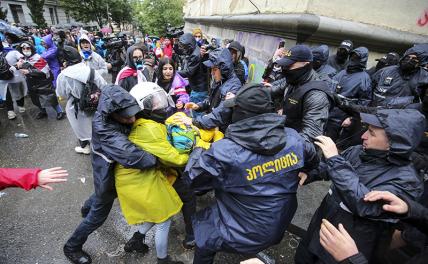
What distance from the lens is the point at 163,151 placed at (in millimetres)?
2250

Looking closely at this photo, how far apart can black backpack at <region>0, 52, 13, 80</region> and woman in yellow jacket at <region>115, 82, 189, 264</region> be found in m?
5.16

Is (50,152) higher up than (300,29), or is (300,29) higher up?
(300,29)

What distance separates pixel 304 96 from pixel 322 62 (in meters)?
2.25

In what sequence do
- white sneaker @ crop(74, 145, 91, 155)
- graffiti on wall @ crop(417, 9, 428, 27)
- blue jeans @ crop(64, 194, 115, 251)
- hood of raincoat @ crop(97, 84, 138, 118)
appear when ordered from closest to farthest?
hood of raincoat @ crop(97, 84, 138, 118) → blue jeans @ crop(64, 194, 115, 251) → white sneaker @ crop(74, 145, 91, 155) → graffiti on wall @ crop(417, 9, 428, 27)

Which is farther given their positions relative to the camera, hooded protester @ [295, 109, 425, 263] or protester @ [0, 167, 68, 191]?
protester @ [0, 167, 68, 191]

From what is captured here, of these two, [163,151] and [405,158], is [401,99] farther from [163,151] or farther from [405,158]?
[163,151]

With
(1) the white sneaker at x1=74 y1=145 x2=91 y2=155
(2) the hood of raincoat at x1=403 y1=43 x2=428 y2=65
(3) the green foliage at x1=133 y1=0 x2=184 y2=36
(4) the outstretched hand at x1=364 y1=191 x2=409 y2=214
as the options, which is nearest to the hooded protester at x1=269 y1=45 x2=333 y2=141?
(4) the outstretched hand at x1=364 y1=191 x2=409 y2=214

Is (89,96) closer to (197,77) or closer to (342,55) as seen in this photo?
(197,77)

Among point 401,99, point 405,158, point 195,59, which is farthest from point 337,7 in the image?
point 405,158

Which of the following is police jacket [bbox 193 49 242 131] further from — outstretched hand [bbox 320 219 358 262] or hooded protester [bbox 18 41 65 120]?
hooded protester [bbox 18 41 65 120]

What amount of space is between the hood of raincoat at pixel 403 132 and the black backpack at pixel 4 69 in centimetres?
722

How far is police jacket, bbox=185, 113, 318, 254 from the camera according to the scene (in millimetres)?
1660

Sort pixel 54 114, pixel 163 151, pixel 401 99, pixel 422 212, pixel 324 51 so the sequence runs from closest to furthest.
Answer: pixel 422 212 → pixel 163 151 → pixel 401 99 → pixel 324 51 → pixel 54 114

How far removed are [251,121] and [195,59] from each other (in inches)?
136
